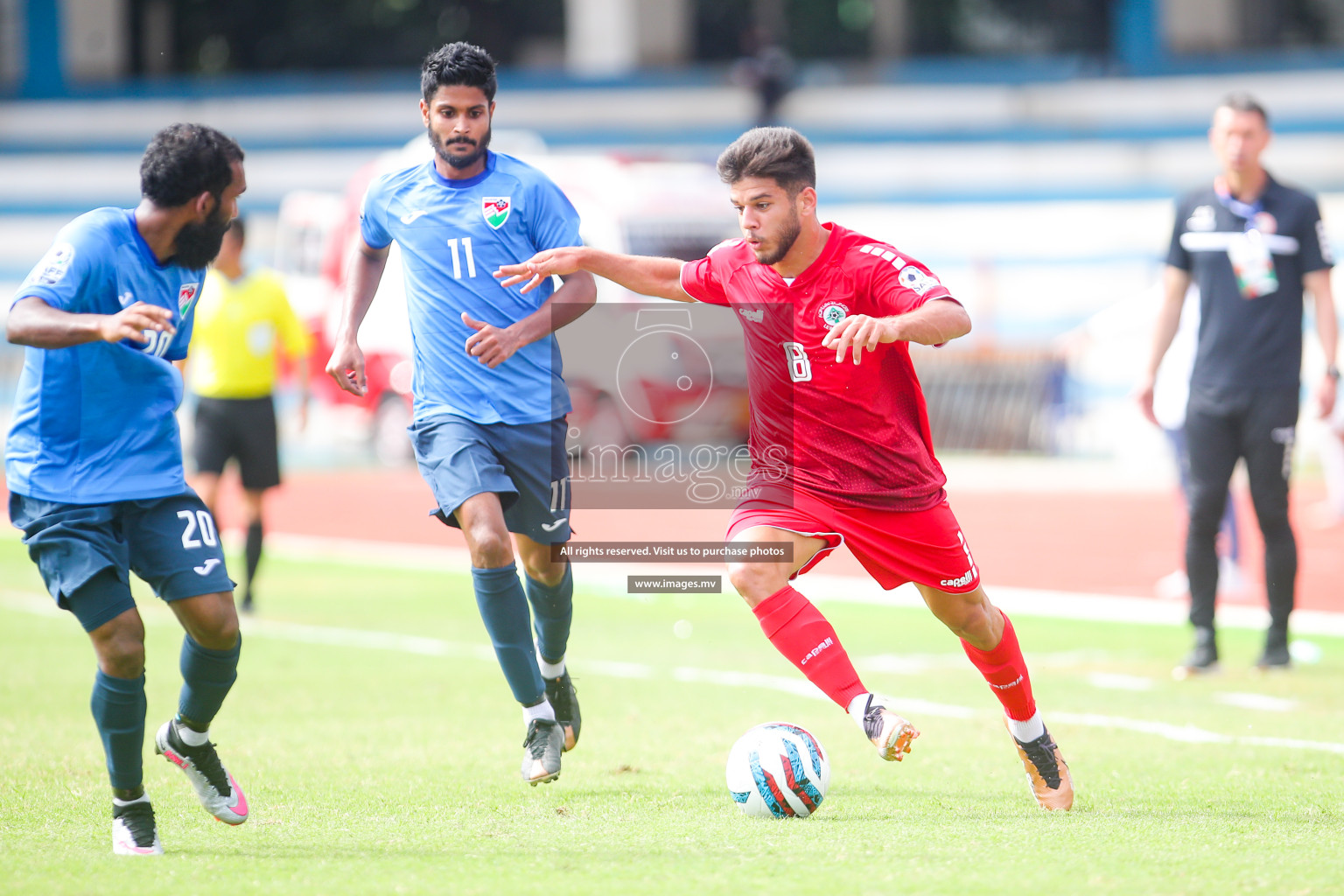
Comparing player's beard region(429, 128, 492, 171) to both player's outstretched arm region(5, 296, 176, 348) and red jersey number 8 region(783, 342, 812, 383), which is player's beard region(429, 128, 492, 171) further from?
player's outstretched arm region(5, 296, 176, 348)

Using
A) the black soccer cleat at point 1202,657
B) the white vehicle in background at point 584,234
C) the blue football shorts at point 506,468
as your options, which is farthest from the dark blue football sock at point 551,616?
the white vehicle in background at point 584,234

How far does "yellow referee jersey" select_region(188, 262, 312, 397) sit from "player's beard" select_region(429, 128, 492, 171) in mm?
5172

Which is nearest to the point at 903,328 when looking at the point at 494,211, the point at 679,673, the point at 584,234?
the point at 494,211

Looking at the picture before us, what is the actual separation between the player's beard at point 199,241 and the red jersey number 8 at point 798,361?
5.87 ft

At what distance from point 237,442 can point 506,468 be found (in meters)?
5.20

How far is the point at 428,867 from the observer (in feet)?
14.1

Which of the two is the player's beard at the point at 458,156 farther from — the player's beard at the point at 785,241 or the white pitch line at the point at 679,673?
the white pitch line at the point at 679,673

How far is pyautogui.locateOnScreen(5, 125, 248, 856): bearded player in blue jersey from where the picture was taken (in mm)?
4535

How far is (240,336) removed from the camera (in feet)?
34.7

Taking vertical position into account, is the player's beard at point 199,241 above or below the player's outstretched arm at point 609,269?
above

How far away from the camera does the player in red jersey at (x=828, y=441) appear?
Answer: 4.97 metres

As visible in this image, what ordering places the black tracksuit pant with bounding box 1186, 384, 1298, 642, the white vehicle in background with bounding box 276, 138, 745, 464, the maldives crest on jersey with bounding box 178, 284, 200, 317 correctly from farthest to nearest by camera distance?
the white vehicle in background with bounding box 276, 138, 745, 464 → the black tracksuit pant with bounding box 1186, 384, 1298, 642 → the maldives crest on jersey with bounding box 178, 284, 200, 317

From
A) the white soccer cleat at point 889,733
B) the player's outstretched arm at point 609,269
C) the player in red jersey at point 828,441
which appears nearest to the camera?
the white soccer cleat at point 889,733

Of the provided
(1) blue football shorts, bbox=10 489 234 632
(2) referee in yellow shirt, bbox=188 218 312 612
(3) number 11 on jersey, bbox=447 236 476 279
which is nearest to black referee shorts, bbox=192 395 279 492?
(2) referee in yellow shirt, bbox=188 218 312 612
